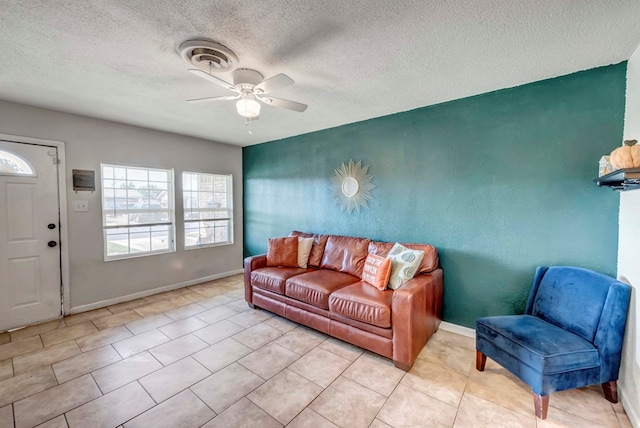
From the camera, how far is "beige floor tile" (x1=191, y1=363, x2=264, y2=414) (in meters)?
1.84

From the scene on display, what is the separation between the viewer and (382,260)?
2.68m

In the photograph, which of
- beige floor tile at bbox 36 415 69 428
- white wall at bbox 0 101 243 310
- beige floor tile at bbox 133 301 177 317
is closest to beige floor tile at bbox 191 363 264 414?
beige floor tile at bbox 36 415 69 428

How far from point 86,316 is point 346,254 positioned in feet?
10.8

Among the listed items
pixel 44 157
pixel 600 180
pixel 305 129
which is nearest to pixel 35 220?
pixel 44 157

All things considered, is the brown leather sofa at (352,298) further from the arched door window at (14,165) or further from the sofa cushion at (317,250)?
the arched door window at (14,165)

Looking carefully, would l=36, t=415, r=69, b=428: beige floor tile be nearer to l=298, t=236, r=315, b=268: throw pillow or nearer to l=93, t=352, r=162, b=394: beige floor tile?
l=93, t=352, r=162, b=394: beige floor tile

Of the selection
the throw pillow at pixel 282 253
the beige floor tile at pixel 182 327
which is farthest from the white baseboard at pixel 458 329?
the beige floor tile at pixel 182 327

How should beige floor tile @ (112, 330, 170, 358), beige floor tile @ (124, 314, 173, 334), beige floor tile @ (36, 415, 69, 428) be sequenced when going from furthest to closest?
1. beige floor tile @ (124, 314, 173, 334)
2. beige floor tile @ (112, 330, 170, 358)
3. beige floor tile @ (36, 415, 69, 428)

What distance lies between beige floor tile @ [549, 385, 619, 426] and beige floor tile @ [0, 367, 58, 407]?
12.0ft

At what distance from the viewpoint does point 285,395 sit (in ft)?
Result: 6.23

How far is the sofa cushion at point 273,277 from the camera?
3.04m

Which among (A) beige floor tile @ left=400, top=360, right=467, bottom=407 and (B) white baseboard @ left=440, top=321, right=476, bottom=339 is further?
(B) white baseboard @ left=440, top=321, right=476, bottom=339

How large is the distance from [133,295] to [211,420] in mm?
2866

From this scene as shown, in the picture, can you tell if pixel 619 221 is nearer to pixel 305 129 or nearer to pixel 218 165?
pixel 305 129
